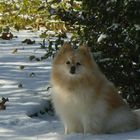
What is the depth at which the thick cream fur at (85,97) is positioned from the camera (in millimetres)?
5719

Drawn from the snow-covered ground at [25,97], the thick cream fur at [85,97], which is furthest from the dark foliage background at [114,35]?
the snow-covered ground at [25,97]

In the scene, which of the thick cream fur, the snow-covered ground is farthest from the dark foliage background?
the snow-covered ground

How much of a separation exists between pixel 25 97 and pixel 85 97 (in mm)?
2044

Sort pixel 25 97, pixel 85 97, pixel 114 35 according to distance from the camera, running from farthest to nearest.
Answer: pixel 25 97 < pixel 114 35 < pixel 85 97

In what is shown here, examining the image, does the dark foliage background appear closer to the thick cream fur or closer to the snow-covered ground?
the thick cream fur

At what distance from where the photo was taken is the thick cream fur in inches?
225

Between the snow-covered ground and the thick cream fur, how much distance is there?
167mm

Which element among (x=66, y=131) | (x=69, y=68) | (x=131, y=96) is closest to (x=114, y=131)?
(x=66, y=131)

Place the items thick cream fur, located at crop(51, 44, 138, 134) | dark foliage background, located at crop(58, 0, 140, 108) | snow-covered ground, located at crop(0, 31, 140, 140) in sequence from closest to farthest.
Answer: thick cream fur, located at crop(51, 44, 138, 134) → snow-covered ground, located at crop(0, 31, 140, 140) → dark foliage background, located at crop(58, 0, 140, 108)

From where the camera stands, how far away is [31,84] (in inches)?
325

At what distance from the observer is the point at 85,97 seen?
5719 millimetres

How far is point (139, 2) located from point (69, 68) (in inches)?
56.3

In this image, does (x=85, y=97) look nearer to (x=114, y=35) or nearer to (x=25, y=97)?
(x=114, y=35)

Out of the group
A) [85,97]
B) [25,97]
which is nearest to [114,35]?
[85,97]
